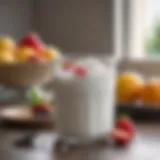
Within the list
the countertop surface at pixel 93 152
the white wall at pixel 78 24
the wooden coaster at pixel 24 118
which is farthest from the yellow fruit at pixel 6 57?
Answer: the white wall at pixel 78 24

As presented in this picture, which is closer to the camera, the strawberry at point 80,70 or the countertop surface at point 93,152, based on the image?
the countertop surface at point 93,152

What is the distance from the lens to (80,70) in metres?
1.05

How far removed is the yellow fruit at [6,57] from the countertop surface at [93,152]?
42 cm

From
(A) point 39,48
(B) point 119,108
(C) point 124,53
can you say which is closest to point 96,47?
(C) point 124,53

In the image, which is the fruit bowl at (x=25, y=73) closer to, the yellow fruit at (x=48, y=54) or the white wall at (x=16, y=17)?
the yellow fruit at (x=48, y=54)

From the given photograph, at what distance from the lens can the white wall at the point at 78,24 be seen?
2.68 m

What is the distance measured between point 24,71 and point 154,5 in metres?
1.45

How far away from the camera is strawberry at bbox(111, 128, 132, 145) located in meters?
1.02

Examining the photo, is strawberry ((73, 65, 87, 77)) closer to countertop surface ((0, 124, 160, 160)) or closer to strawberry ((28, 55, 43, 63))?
countertop surface ((0, 124, 160, 160))

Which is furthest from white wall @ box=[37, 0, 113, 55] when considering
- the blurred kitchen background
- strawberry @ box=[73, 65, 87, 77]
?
strawberry @ box=[73, 65, 87, 77]

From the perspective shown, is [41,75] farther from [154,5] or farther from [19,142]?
[154,5]

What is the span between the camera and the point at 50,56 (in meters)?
1.55

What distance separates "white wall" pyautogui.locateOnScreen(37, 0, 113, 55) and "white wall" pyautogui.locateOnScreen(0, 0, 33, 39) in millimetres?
53

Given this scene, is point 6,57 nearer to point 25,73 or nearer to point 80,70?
point 25,73
